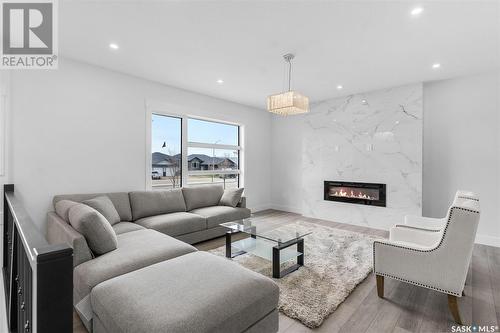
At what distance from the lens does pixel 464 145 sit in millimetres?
4078

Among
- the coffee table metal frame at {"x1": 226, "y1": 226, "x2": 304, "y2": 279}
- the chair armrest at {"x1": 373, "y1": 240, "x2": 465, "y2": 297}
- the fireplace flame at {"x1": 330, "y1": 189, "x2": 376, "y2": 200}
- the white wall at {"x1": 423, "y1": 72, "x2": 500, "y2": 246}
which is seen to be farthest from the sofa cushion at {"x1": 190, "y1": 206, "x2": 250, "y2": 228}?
the white wall at {"x1": 423, "y1": 72, "x2": 500, "y2": 246}

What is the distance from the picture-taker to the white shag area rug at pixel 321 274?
7.00 feet

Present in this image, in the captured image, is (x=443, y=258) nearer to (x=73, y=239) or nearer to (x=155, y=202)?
(x=73, y=239)

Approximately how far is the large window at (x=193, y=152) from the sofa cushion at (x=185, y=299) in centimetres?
295

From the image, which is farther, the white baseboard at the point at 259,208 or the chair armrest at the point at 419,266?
the white baseboard at the point at 259,208

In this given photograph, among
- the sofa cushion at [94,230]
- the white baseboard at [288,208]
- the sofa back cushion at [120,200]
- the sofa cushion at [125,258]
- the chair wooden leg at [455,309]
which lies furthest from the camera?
the white baseboard at [288,208]

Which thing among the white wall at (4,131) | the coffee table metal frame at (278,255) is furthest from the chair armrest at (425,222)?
the white wall at (4,131)

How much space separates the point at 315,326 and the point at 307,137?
452cm

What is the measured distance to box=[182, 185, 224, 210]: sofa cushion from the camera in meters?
4.34

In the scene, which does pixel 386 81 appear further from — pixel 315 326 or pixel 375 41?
pixel 315 326

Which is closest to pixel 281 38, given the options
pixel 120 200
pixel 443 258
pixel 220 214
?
pixel 443 258

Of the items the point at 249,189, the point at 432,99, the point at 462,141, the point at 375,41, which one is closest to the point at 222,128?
the point at 249,189

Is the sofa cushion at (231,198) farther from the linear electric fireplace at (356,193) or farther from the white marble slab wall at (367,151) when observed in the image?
the linear electric fireplace at (356,193)

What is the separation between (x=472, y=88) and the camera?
4.01 m
